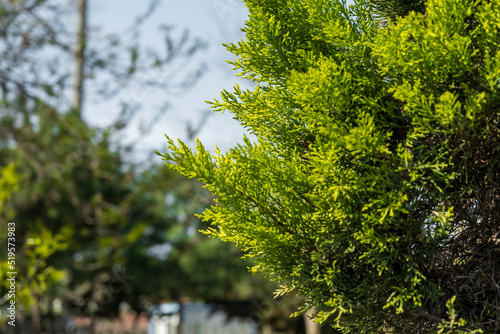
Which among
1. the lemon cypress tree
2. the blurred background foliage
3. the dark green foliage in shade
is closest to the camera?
the lemon cypress tree

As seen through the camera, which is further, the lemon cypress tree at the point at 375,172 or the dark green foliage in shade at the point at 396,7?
the dark green foliage in shade at the point at 396,7

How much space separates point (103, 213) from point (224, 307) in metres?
8.80

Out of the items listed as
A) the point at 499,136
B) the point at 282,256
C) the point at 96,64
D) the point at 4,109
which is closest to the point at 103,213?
the point at 4,109

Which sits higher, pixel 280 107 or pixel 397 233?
pixel 280 107

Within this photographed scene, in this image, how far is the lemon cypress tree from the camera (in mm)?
2234

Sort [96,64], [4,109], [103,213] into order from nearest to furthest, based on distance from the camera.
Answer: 1. [96,64]
2. [4,109]
3. [103,213]

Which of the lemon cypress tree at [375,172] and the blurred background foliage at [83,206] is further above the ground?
the blurred background foliage at [83,206]

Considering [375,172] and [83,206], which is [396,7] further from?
[83,206]

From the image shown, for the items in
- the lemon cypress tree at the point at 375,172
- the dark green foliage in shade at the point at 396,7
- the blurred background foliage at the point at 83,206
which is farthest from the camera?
the blurred background foliage at the point at 83,206

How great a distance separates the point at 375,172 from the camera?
7.88 ft

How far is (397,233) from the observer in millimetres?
2506

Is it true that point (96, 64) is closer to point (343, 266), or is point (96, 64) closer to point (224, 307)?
point (343, 266)

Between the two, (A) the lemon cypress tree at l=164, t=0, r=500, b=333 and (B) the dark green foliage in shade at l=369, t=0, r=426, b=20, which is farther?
(B) the dark green foliage in shade at l=369, t=0, r=426, b=20

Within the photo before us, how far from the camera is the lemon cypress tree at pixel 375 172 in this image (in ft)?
7.33
